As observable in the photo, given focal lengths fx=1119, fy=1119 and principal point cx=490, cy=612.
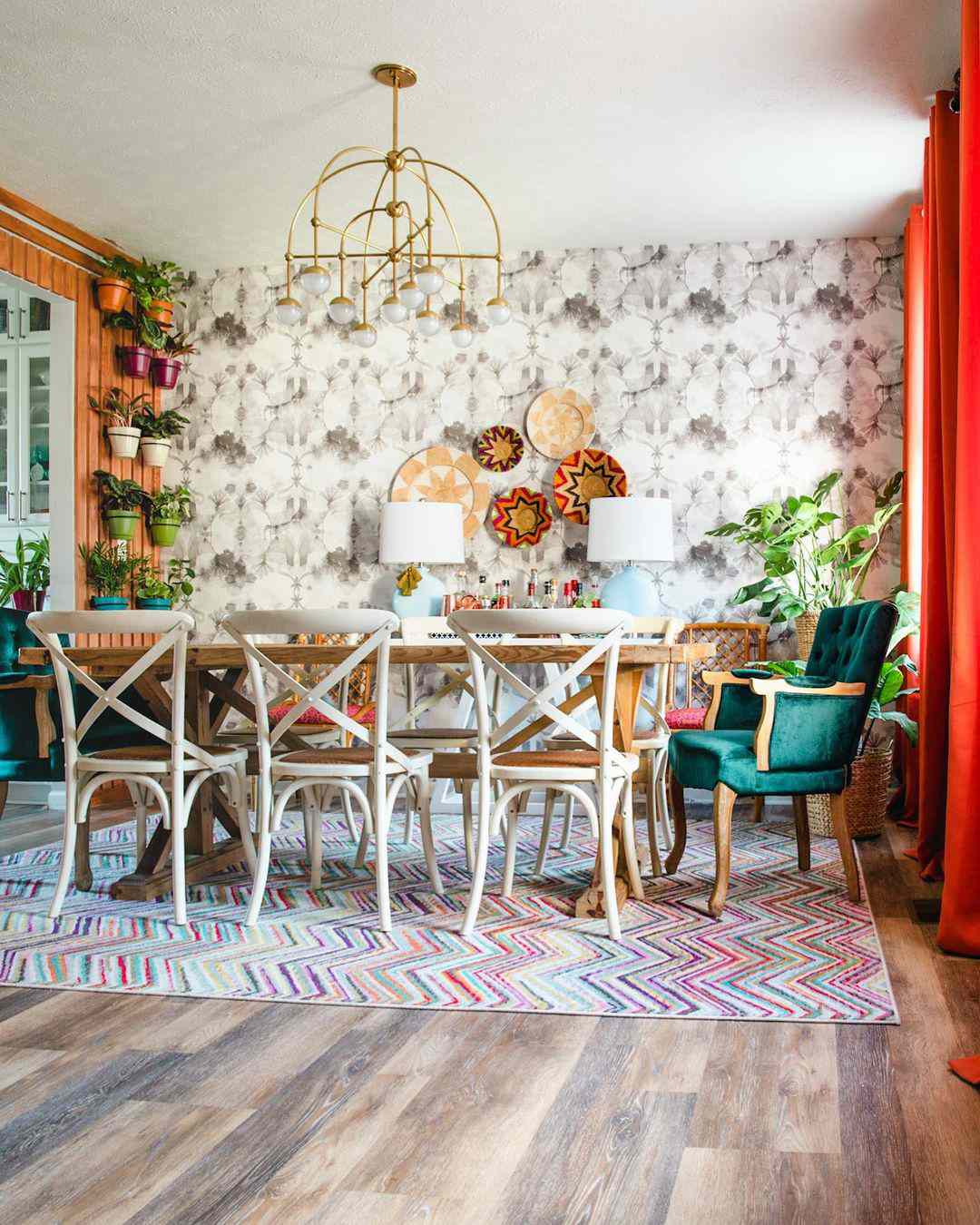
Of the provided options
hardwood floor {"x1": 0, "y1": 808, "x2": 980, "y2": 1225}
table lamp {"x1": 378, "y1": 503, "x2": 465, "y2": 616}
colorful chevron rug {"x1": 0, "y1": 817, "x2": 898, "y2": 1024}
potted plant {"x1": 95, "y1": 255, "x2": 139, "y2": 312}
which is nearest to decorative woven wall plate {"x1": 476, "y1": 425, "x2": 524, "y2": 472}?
table lamp {"x1": 378, "y1": 503, "x2": 465, "y2": 616}

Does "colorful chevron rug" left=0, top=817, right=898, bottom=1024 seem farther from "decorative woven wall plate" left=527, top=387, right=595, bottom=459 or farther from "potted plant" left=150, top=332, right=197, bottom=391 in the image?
"potted plant" left=150, top=332, right=197, bottom=391

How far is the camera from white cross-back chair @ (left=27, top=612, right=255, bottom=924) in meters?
3.17

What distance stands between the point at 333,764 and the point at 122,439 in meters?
3.55

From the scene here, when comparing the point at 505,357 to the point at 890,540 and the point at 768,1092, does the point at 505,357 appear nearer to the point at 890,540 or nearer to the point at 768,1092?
the point at 890,540

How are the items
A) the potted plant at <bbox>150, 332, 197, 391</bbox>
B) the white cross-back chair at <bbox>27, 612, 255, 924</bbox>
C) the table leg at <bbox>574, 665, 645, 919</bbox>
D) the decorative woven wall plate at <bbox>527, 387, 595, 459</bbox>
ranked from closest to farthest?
the white cross-back chair at <bbox>27, 612, 255, 924</bbox> < the table leg at <bbox>574, 665, 645, 919</bbox> < the decorative woven wall plate at <bbox>527, 387, 595, 459</bbox> < the potted plant at <bbox>150, 332, 197, 391</bbox>

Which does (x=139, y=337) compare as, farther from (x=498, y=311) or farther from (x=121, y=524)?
(x=498, y=311)

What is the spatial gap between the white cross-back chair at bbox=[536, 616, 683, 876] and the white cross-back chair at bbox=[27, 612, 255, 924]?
1.10 metres

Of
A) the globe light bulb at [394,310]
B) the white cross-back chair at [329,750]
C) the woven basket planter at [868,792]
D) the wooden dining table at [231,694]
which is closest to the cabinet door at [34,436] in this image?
the wooden dining table at [231,694]

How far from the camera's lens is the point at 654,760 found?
3.92m

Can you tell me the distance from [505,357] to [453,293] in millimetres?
502

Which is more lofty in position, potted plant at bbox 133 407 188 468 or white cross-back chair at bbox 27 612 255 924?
potted plant at bbox 133 407 188 468

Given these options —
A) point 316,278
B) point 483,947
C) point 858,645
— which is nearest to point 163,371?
point 316,278

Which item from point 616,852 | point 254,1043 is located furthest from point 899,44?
point 254,1043

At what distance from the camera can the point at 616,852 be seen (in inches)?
138
